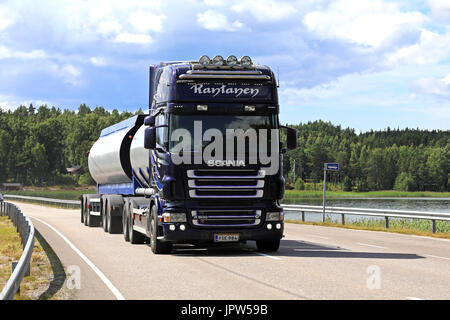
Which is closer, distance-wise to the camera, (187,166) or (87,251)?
(187,166)

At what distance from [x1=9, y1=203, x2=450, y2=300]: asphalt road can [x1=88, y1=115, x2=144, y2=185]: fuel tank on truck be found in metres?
3.74

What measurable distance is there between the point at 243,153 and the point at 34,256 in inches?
224

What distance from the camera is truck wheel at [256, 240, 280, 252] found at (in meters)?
17.8

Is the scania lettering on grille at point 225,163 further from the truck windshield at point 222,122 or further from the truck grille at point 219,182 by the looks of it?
the truck windshield at point 222,122

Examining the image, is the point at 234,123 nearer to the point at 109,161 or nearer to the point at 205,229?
the point at 205,229

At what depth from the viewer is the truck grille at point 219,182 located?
16375 mm

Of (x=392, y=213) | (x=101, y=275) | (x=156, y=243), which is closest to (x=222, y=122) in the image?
(x=156, y=243)

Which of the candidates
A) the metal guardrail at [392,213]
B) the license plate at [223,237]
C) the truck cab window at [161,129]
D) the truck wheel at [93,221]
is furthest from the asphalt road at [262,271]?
the truck wheel at [93,221]

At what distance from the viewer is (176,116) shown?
16750 millimetres

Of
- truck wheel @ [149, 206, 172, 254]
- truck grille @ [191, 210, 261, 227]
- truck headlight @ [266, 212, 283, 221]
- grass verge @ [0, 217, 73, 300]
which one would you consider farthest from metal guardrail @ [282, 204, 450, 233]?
grass verge @ [0, 217, 73, 300]

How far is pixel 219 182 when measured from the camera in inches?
647
